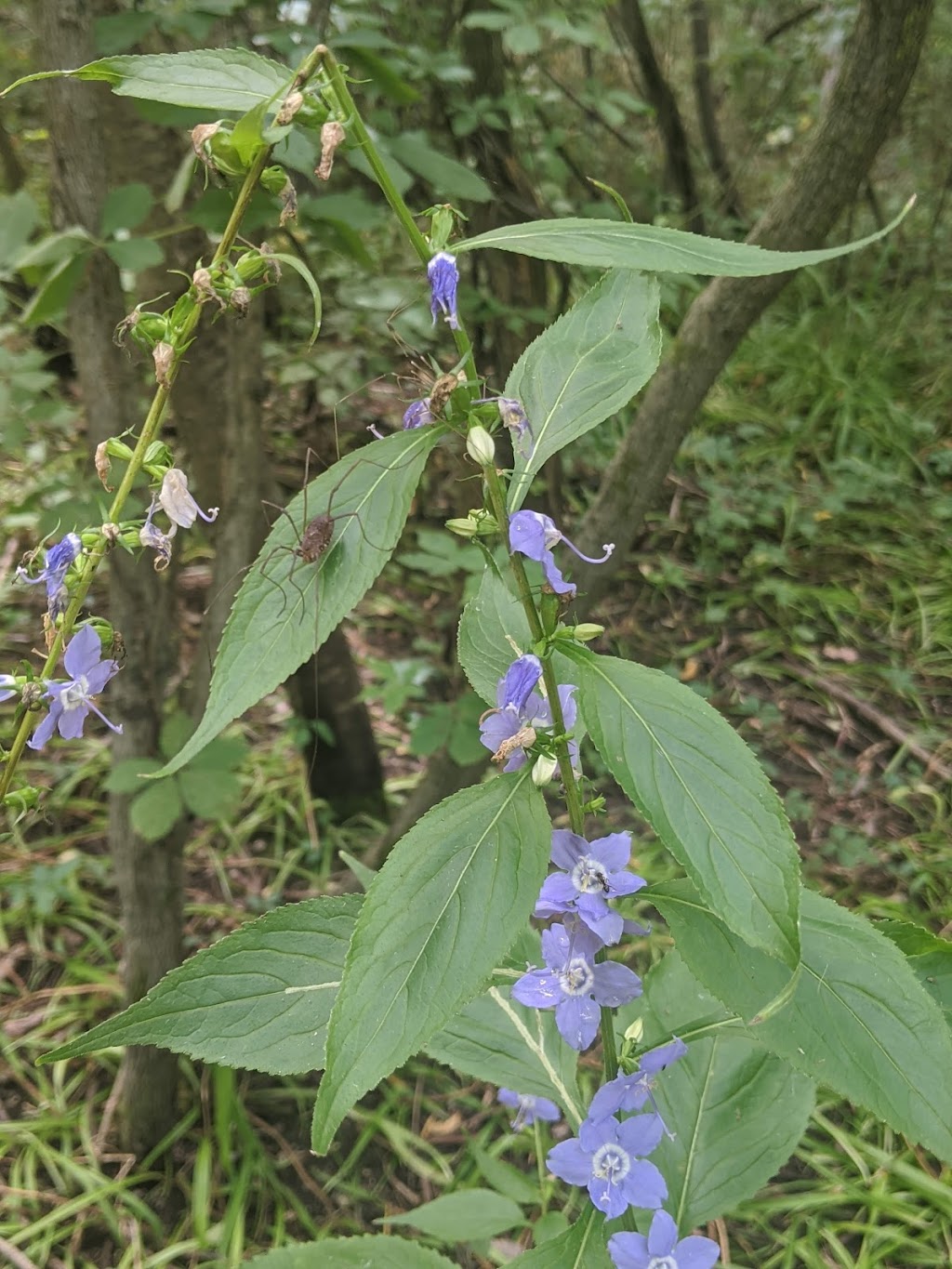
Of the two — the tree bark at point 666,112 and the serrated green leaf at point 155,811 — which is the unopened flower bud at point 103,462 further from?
the tree bark at point 666,112

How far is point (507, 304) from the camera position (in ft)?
9.82

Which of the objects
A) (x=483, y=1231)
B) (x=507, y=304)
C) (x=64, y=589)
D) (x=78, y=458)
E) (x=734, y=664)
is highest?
(x=64, y=589)

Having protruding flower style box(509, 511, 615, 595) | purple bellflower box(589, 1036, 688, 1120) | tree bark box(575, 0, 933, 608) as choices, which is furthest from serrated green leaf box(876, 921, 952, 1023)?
tree bark box(575, 0, 933, 608)

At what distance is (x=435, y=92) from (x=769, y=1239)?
3.26 m

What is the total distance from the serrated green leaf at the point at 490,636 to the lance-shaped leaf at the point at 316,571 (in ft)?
0.76

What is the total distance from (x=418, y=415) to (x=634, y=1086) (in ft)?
2.24

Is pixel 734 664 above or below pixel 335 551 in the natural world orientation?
below

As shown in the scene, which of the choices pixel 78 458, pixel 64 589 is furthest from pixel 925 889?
pixel 78 458

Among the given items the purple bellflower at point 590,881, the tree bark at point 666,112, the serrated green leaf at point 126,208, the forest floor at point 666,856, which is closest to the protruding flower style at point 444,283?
the purple bellflower at point 590,881

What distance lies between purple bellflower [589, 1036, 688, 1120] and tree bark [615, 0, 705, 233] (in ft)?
15.1

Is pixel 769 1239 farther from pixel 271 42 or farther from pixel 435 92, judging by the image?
pixel 435 92

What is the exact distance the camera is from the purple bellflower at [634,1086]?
91 centimetres

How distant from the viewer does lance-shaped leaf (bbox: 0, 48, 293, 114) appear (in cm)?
63

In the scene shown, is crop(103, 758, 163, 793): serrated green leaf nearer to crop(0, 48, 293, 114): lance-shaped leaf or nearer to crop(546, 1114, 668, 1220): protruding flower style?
crop(546, 1114, 668, 1220): protruding flower style
